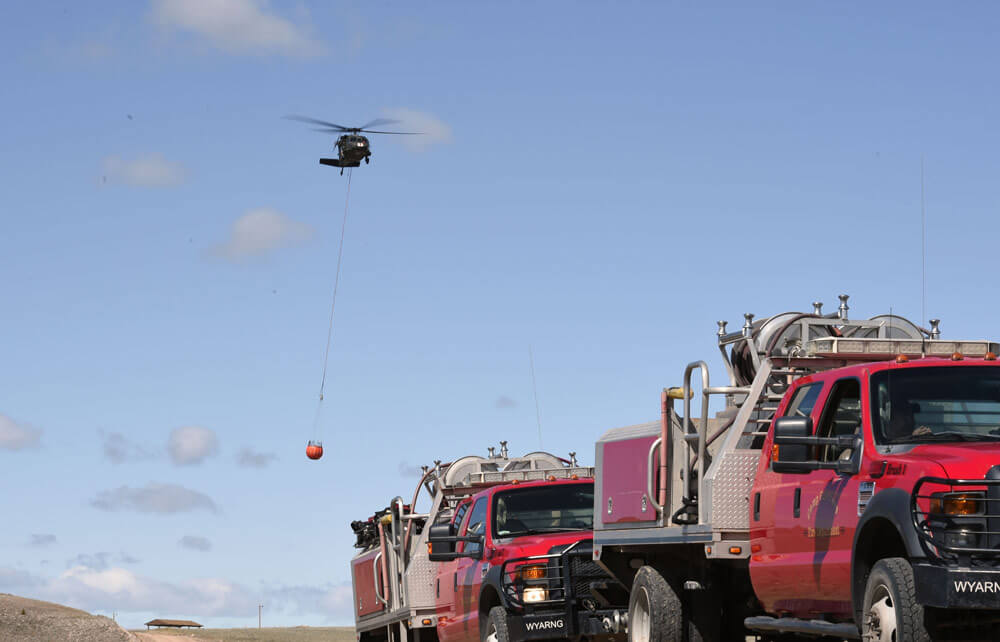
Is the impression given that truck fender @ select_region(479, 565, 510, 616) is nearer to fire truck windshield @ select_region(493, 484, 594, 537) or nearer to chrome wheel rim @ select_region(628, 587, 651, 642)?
fire truck windshield @ select_region(493, 484, 594, 537)

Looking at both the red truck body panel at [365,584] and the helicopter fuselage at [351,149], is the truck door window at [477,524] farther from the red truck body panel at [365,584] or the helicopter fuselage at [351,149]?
the helicopter fuselage at [351,149]

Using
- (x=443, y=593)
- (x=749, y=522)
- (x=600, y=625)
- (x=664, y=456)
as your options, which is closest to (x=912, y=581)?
(x=749, y=522)

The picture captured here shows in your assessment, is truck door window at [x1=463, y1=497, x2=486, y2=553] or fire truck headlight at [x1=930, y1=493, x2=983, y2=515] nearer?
fire truck headlight at [x1=930, y1=493, x2=983, y2=515]

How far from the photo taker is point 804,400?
469 inches

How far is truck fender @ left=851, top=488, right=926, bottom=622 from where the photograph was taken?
9445 mm

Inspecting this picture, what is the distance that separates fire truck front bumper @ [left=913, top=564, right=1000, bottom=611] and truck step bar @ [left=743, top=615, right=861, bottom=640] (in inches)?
45.9

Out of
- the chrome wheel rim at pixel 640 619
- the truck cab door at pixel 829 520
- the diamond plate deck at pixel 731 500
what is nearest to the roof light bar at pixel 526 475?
the chrome wheel rim at pixel 640 619

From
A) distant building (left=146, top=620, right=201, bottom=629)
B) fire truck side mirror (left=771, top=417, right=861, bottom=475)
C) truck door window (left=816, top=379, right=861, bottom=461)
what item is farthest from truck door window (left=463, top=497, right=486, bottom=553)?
distant building (left=146, top=620, right=201, bottom=629)

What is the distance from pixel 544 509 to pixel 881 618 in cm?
824

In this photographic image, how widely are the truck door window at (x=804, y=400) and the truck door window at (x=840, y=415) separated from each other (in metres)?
0.21

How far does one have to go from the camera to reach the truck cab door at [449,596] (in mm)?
18656

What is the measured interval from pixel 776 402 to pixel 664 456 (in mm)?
1219

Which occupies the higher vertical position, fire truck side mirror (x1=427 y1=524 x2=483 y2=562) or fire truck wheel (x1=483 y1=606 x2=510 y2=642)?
fire truck side mirror (x1=427 y1=524 x2=483 y2=562)

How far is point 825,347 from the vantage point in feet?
41.7
